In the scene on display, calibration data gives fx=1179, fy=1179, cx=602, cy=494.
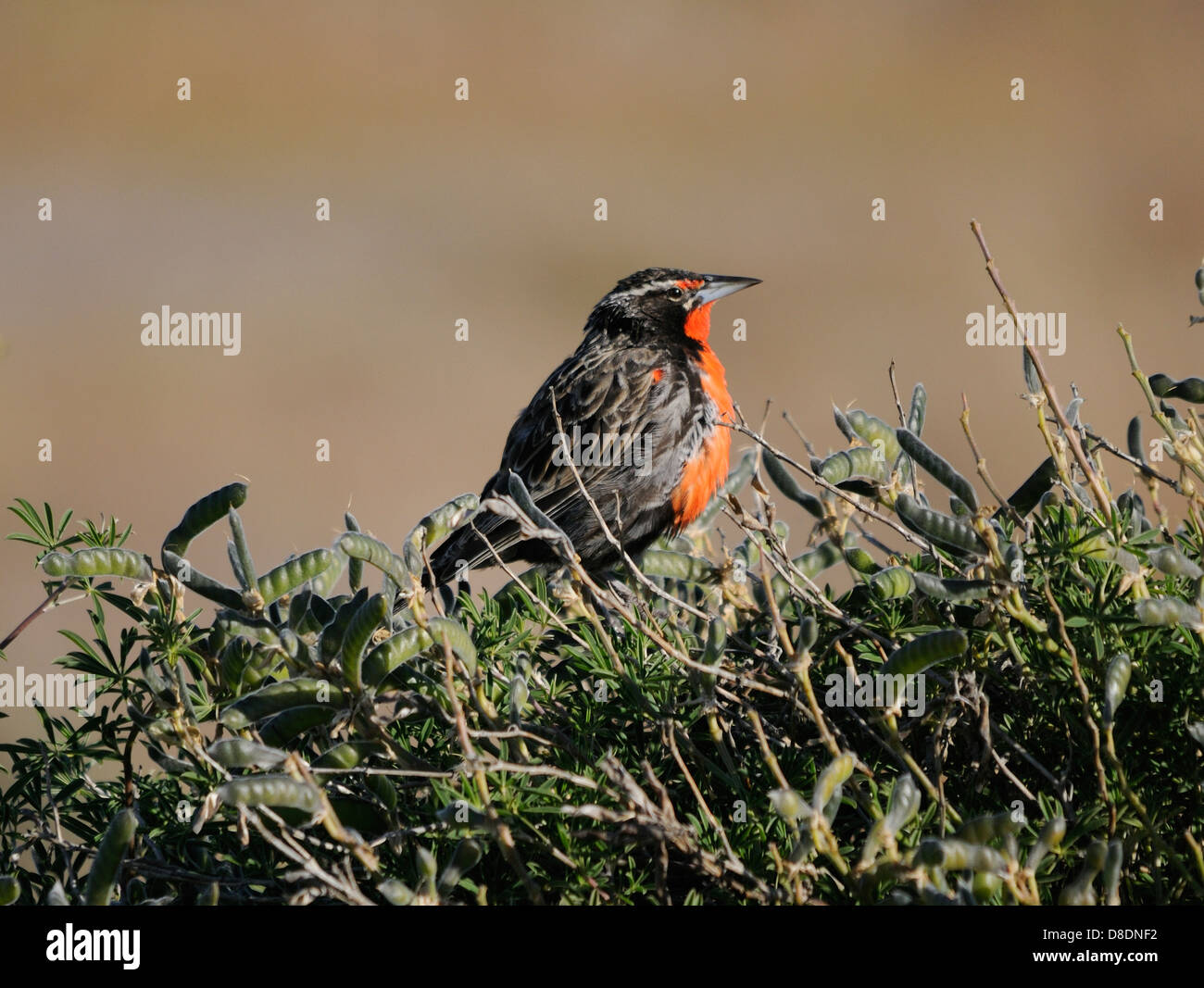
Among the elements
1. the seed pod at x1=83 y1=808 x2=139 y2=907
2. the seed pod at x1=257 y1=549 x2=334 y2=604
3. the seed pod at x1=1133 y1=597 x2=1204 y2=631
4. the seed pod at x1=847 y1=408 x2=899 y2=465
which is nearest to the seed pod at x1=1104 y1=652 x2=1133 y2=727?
the seed pod at x1=1133 y1=597 x2=1204 y2=631

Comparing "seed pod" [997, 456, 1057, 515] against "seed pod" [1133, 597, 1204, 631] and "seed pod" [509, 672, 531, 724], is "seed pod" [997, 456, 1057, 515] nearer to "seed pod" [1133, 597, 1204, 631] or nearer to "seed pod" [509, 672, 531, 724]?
"seed pod" [1133, 597, 1204, 631]

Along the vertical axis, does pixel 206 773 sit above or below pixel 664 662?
below

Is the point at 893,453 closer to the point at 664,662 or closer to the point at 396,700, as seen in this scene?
the point at 664,662

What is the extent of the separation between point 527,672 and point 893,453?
88 centimetres

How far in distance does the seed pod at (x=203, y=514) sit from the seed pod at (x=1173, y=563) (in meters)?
1.38

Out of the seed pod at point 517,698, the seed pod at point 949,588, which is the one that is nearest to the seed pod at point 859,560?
the seed pod at point 949,588

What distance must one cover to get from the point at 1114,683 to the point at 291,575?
1.24m

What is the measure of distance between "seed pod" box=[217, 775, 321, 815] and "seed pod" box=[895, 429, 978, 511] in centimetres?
105

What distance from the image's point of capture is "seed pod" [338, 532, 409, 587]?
1820 mm

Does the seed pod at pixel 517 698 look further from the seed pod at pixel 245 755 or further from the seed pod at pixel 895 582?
the seed pod at pixel 895 582

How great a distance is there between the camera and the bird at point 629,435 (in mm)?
4719

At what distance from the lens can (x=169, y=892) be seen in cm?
184

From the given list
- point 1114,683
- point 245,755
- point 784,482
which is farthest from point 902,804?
point 784,482
